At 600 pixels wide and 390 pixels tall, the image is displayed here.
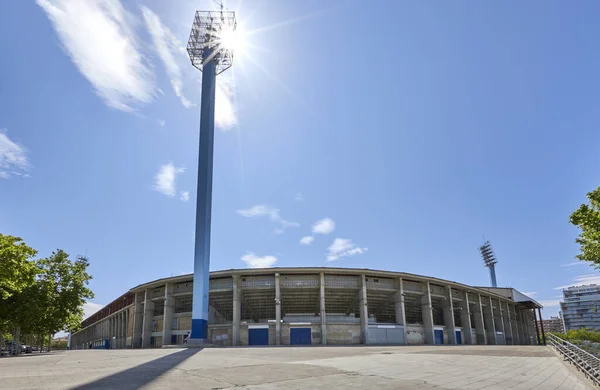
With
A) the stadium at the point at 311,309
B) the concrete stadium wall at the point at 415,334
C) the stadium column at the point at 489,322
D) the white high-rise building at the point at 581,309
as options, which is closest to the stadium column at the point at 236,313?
the stadium at the point at 311,309

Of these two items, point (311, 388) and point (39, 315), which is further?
point (39, 315)

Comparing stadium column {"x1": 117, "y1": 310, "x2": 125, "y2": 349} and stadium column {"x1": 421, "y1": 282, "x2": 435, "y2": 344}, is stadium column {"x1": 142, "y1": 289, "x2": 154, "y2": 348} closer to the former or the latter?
stadium column {"x1": 117, "y1": 310, "x2": 125, "y2": 349}

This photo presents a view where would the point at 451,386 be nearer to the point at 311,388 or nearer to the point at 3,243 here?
the point at 311,388

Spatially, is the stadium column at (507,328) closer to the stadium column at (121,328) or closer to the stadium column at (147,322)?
the stadium column at (147,322)

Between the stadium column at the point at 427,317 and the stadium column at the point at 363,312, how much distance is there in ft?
34.1

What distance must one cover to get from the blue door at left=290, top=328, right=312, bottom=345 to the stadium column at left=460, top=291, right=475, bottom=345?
28.4m

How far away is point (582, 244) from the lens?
875 inches

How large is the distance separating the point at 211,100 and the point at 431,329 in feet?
144

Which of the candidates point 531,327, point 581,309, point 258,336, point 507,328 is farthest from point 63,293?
point 581,309

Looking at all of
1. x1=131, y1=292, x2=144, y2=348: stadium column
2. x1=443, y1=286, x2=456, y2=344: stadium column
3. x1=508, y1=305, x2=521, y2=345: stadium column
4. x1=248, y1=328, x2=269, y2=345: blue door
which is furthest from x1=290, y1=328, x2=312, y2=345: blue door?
x1=508, y1=305, x2=521, y2=345: stadium column

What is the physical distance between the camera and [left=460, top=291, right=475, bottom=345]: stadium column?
5503 cm

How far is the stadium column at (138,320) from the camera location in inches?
2131

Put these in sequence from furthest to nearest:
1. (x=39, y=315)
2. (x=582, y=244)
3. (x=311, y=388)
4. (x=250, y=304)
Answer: (x=250, y=304) → (x=39, y=315) → (x=582, y=244) → (x=311, y=388)

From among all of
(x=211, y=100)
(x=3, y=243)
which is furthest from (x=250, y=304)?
(x=3, y=243)
